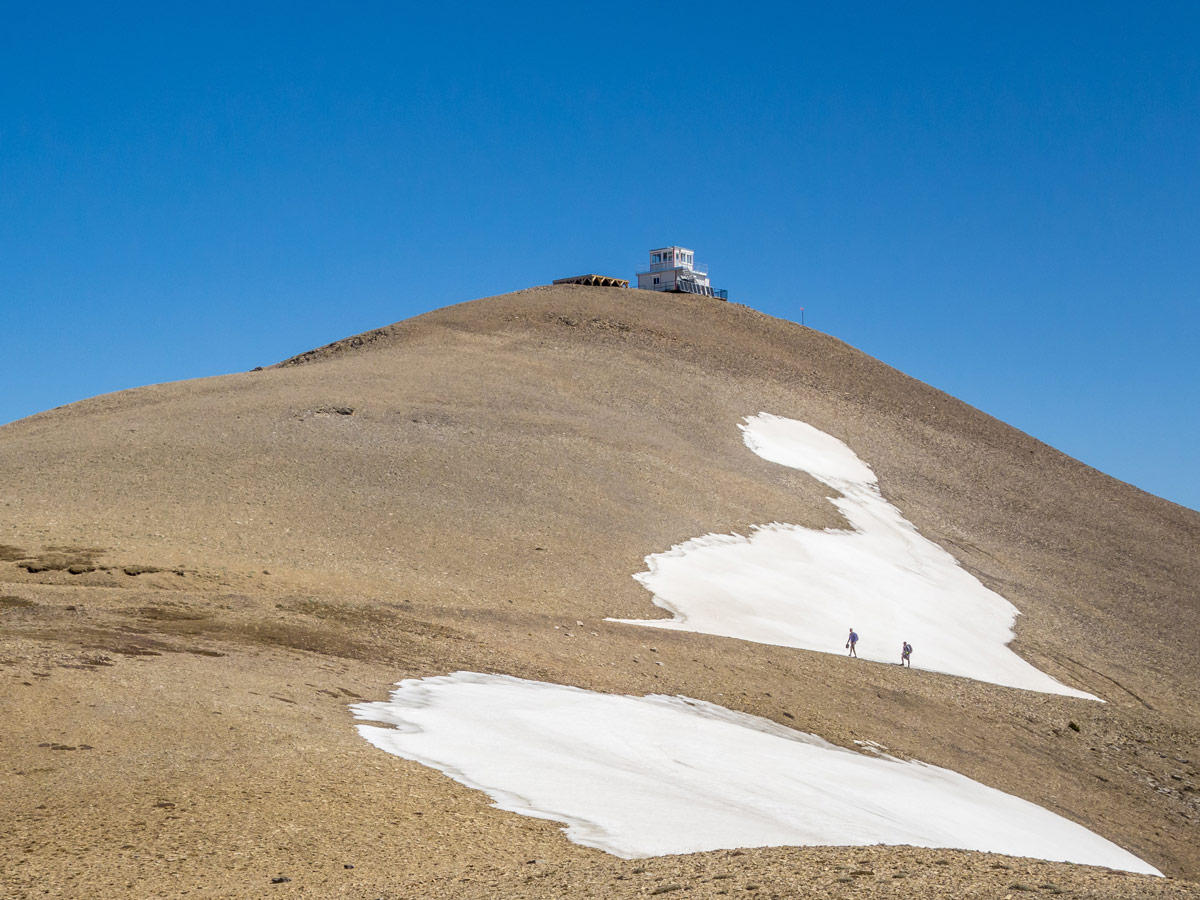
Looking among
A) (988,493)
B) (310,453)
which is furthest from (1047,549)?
(310,453)

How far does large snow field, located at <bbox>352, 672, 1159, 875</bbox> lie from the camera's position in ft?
41.2

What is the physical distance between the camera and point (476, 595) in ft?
86.0

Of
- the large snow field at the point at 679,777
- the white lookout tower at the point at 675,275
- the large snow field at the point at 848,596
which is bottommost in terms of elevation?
the large snow field at the point at 679,777

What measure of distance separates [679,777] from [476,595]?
11.5 m

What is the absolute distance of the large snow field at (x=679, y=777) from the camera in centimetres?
1255

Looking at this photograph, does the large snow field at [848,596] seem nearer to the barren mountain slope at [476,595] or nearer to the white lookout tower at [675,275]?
the barren mountain slope at [476,595]

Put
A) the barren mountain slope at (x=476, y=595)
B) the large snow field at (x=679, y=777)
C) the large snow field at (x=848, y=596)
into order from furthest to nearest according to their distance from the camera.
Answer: the large snow field at (x=848, y=596)
the large snow field at (x=679, y=777)
the barren mountain slope at (x=476, y=595)

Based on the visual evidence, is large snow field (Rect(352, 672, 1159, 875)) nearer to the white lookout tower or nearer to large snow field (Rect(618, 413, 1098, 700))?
large snow field (Rect(618, 413, 1098, 700))

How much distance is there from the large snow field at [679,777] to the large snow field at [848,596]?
27.1ft

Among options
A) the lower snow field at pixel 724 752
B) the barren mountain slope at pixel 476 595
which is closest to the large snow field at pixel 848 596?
the lower snow field at pixel 724 752

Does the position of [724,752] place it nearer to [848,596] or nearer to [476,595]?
[476,595]

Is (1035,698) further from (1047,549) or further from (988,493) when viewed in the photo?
(988,493)

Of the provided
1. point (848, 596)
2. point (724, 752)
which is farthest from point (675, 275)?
point (724, 752)

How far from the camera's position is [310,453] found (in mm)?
34844
